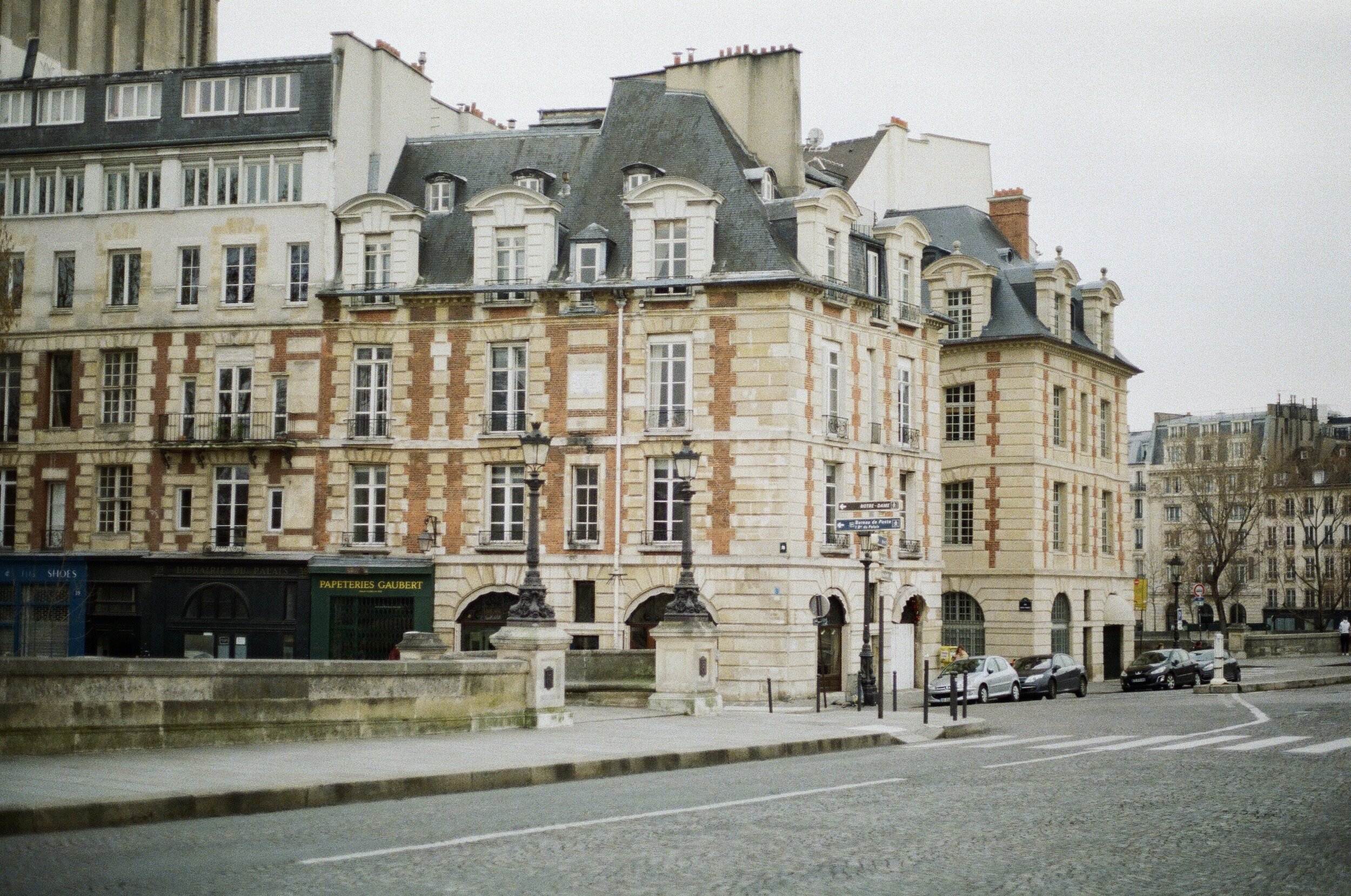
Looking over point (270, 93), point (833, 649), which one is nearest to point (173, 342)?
point (270, 93)

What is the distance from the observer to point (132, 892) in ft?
32.1

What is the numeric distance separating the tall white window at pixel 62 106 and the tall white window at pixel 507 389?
13814 millimetres

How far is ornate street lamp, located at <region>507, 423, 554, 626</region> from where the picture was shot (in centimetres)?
2530

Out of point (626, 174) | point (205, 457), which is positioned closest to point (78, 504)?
point (205, 457)

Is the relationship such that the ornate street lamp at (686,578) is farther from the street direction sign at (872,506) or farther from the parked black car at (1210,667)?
the parked black car at (1210,667)

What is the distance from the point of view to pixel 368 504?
143ft

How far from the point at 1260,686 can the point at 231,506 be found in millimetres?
27415

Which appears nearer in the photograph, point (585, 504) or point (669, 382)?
point (669, 382)

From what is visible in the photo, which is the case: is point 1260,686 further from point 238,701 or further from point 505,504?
point 238,701

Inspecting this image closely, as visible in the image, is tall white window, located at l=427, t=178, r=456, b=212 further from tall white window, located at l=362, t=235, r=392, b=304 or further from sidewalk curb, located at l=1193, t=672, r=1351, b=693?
sidewalk curb, located at l=1193, t=672, r=1351, b=693

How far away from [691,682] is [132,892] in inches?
790

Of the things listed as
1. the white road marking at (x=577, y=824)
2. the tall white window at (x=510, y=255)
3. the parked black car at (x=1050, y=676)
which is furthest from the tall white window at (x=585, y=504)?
the white road marking at (x=577, y=824)

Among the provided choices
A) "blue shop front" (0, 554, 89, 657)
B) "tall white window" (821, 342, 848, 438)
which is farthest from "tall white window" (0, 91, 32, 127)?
"tall white window" (821, 342, 848, 438)

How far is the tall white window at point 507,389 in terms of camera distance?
42.5 m
